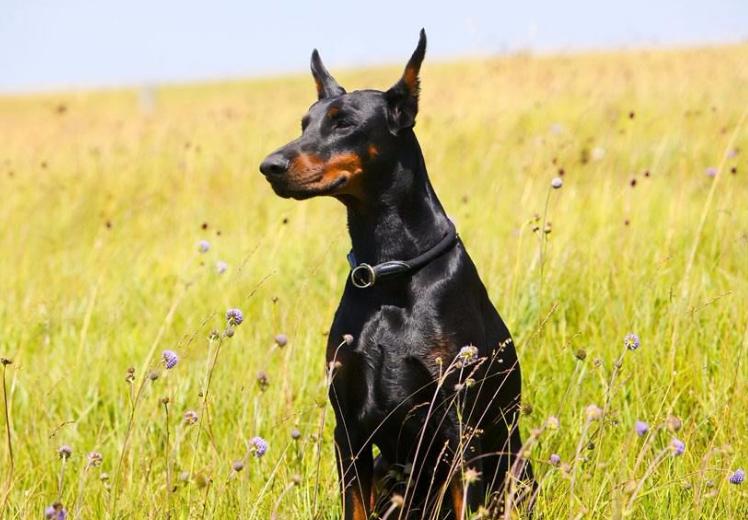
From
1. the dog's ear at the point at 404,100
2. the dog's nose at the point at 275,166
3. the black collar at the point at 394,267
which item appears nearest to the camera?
the dog's nose at the point at 275,166

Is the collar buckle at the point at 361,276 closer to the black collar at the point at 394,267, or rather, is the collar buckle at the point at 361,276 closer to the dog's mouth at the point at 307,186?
the black collar at the point at 394,267

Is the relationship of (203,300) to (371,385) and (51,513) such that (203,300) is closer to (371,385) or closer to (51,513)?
(371,385)

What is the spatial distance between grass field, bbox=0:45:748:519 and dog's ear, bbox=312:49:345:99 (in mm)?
729

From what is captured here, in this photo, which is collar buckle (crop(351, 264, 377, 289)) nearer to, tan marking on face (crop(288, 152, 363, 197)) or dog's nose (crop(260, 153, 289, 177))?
tan marking on face (crop(288, 152, 363, 197))

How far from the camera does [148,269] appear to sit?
17.8 feet

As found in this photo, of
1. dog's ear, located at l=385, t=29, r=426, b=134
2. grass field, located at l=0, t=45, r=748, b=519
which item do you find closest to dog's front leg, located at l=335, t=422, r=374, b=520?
grass field, located at l=0, t=45, r=748, b=519

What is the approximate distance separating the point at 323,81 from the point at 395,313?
918mm

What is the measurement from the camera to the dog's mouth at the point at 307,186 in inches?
105

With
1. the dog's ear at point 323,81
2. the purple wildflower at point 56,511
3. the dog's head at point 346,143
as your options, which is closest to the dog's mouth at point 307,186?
the dog's head at point 346,143

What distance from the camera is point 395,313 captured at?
2766 millimetres

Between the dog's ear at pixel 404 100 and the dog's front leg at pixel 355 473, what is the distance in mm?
930

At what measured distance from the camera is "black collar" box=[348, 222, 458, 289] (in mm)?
2777

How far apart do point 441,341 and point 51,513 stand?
3.69ft

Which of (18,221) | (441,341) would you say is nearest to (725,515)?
(441,341)
